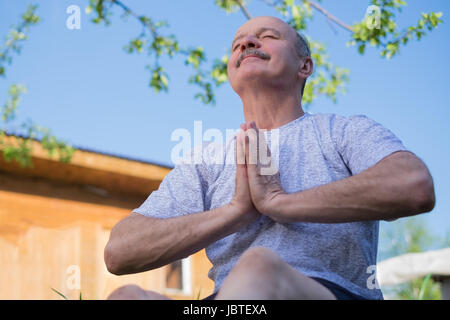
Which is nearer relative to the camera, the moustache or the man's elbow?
the man's elbow

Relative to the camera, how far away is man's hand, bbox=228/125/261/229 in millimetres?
1604

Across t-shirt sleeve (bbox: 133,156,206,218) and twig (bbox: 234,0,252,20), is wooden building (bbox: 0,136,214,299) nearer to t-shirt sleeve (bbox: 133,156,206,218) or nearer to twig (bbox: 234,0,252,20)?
twig (bbox: 234,0,252,20)

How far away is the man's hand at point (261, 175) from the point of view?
158 centimetres

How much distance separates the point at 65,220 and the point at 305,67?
19.2ft

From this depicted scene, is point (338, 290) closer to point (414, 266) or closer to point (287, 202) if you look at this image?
point (287, 202)

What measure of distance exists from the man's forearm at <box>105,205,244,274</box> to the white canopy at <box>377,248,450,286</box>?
651 centimetres

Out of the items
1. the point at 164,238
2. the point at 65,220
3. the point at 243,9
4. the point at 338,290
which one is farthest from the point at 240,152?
the point at 65,220

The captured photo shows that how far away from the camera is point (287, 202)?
5.04 feet

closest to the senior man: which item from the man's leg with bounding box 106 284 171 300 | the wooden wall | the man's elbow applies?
the man's elbow

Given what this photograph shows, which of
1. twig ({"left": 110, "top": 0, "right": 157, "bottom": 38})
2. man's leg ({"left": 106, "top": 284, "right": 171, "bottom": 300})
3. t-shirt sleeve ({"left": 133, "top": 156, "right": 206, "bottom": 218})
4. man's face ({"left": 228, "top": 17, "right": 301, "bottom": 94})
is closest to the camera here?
t-shirt sleeve ({"left": 133, "top": 156, "right": 206, "bottom": 218})

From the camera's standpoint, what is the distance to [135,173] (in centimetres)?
717
